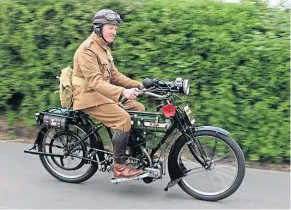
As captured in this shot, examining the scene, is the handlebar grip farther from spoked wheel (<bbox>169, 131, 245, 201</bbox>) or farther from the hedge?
the hedge

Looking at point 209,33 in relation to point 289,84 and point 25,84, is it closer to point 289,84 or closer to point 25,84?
point 289,84

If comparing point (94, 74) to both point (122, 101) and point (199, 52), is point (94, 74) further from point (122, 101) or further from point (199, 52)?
point (199, 52)

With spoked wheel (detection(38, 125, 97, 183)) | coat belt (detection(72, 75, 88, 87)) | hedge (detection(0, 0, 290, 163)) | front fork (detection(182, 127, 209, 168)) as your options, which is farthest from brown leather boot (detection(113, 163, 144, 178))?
hedge (detection(0, 0, 290, 163))

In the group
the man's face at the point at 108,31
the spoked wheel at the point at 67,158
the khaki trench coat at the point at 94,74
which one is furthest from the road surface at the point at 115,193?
the man's face at the point at 108,31

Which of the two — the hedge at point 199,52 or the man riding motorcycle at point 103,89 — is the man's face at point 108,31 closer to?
the man riding motorcycle at point 103,89

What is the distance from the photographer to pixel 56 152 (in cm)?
605

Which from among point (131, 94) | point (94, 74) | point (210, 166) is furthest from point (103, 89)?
point (210, 166)

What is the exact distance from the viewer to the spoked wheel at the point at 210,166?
17.5ft

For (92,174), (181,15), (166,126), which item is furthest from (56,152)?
(181,15)

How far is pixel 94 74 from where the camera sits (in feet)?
17.3

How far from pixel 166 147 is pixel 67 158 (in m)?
1.18

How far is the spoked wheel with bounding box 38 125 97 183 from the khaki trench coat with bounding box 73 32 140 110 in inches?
18.1

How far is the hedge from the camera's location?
6.36 m

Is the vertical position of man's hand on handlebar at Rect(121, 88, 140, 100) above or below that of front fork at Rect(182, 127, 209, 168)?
above
